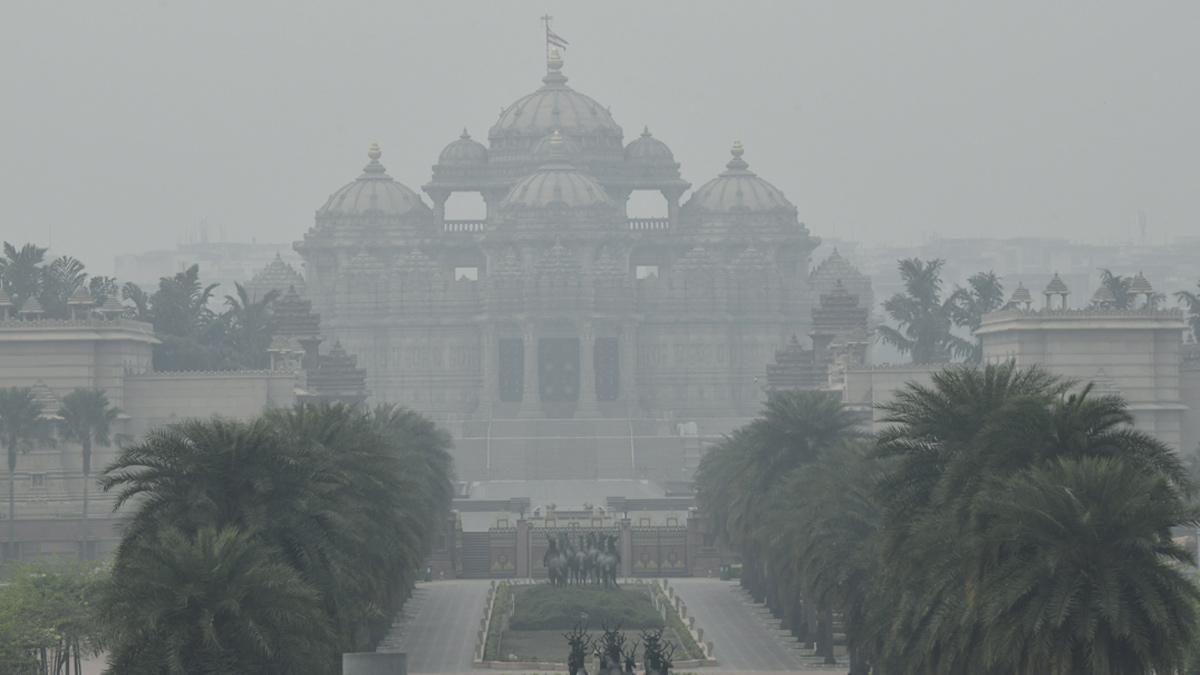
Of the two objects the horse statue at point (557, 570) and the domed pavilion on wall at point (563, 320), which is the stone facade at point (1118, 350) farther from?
the domed pavilion on wall at point (563, 320)

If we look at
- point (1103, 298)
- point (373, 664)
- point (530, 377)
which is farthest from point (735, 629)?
point (530, 377)

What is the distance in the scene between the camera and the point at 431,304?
180 m

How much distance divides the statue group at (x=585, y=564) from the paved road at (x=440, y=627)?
2344mm

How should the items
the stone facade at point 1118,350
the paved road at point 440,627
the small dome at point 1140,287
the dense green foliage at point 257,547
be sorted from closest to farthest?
the dense green foliage at point 257,547 < the paved road at point 440,627 < the stone facade at point 1118,350 < the small dome at point 1140,287

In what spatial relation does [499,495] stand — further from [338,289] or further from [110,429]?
[338,289]

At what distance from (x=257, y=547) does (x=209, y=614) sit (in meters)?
2.78

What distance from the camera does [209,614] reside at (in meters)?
53.4

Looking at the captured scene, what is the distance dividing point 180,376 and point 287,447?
231 feet

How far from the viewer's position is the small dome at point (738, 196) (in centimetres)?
19538

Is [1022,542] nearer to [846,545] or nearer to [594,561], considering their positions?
[846,545]

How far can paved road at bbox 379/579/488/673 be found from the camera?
261ft

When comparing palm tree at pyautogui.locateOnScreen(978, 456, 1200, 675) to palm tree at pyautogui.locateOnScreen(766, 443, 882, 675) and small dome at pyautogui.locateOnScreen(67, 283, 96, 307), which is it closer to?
palm tree at pyautogui.locateOnScreen(766, 443, 882, 675)

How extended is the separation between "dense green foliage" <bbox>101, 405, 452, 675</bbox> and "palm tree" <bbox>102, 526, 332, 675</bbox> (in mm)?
22

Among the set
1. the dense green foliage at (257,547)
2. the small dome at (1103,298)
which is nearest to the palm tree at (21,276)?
the small dome at (1103,298)
